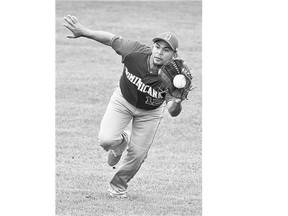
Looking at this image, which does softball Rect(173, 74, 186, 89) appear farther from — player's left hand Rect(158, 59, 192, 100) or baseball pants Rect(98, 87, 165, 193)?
baseball pants Rect(98, 87, 165, 193)

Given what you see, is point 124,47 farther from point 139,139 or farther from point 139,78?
point 139,139

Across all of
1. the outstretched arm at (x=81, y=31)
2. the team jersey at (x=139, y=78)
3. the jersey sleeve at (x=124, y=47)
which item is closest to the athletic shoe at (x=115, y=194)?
the team jersey at (x=139, y=78)

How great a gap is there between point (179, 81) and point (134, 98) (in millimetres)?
736

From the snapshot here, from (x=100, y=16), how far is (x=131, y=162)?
13.9 m

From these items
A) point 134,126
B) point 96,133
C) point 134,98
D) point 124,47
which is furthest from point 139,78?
point 96,133

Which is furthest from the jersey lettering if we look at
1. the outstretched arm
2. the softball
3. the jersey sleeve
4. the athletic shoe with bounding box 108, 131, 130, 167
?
the athletic shoe with bounding box 108, 131, 130, 167

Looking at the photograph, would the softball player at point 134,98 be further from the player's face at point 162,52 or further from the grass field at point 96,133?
the grass field at point 96,133

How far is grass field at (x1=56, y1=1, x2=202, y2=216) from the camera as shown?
350 inches

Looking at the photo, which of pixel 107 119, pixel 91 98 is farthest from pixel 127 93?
pixel 91 98

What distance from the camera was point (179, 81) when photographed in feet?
27.2

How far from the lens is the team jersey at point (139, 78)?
8656 mm

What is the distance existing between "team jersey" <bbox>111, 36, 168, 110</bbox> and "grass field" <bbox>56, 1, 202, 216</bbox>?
1.11 meters

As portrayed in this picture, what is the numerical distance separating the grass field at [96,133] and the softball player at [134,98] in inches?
18.3

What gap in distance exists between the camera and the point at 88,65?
17453 millimetres
